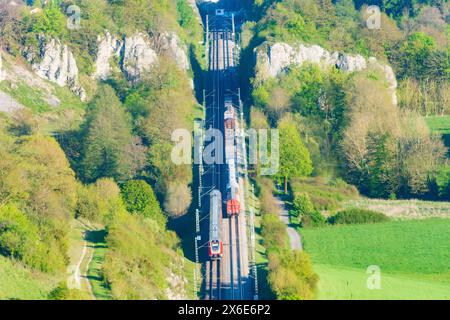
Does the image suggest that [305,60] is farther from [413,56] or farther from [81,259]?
[81,259]

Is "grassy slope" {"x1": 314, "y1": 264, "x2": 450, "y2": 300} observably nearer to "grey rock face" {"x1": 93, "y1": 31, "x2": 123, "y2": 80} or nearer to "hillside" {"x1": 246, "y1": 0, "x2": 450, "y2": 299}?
"hillside" {"x1": 246, "y1": 0, "x2": 450, "y2": 299}

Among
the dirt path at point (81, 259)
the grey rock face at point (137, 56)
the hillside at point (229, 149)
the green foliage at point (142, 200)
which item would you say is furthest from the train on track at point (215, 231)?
the grey rock face at point (137, 56)

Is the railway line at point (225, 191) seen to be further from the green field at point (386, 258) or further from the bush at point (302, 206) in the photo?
the green field at point (386, 258)

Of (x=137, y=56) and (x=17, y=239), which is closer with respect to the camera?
(x=17, y=239)

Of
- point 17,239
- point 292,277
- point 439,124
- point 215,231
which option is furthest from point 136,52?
point 292,277

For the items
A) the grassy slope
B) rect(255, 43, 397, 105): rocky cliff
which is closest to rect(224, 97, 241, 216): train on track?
rect(255, 43, 397, 105): rocky cliff

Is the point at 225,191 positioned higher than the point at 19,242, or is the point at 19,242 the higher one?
the point at 225,191
